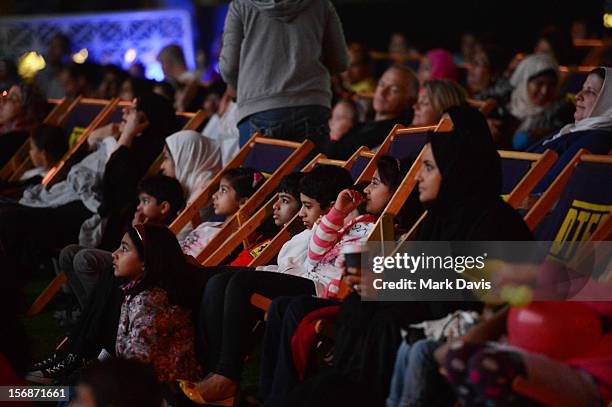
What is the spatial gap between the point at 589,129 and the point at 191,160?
7.02 ft

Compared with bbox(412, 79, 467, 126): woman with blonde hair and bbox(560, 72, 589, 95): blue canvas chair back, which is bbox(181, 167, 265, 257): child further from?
bbox(560, 72, 589, 95): blue canvas chair back

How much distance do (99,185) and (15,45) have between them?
6.04m

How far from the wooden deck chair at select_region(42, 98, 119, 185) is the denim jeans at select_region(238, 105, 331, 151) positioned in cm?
128

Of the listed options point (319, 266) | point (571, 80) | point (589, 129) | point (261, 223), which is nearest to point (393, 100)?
point (261, 223)

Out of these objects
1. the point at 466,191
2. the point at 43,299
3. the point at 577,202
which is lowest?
the point at 43,299

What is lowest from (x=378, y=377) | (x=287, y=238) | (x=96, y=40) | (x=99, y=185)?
(x=96, y=40)

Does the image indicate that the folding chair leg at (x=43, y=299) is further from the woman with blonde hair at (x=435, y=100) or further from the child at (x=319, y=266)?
the woman with blonde hair at (x=435, y=100)

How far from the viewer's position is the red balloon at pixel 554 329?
2670 millimetres

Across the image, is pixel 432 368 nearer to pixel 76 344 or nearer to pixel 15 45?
pixel 76 344

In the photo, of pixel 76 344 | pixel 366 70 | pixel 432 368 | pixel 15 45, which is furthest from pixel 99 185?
pixel 15 45

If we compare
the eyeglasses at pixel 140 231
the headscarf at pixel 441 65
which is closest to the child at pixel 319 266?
the eyeglasses at pixel 140 231

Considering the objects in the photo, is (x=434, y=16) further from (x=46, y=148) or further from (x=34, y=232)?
(x=34, y=232)

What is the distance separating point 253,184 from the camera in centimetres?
496

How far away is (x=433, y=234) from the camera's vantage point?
320 cm
